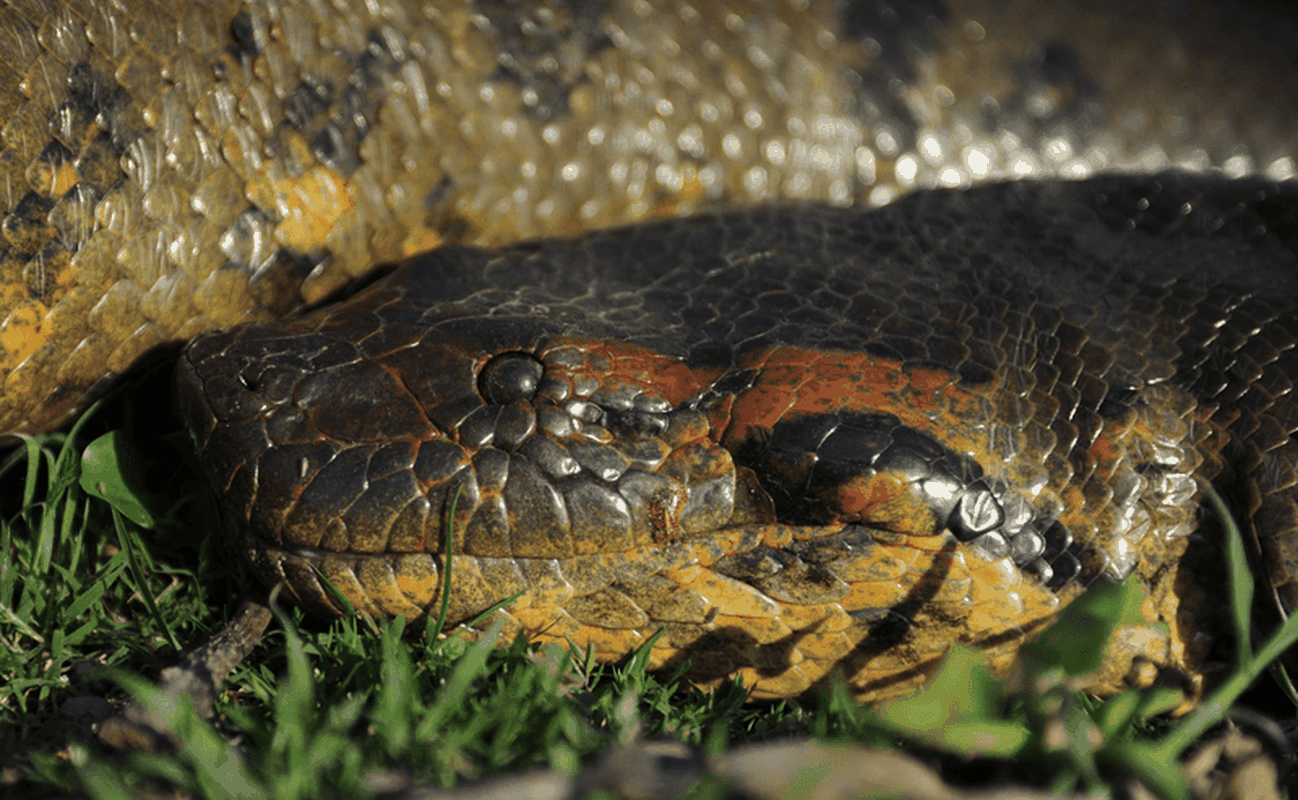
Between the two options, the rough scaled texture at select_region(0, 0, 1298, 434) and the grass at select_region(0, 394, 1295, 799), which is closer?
the grass at select_region(0, 394, 1295, 799)

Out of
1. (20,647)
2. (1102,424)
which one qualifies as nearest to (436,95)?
(20,647)

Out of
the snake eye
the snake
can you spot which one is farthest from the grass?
the snake eye

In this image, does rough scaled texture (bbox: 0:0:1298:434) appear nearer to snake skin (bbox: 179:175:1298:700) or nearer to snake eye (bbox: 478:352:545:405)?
snake skin (bbox: 179:175:1298:700)

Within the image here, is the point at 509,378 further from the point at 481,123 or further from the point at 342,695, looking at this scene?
the point at 481,123

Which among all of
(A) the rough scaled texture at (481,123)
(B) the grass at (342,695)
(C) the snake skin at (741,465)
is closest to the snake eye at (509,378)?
(C) the snake skin at (741,465)

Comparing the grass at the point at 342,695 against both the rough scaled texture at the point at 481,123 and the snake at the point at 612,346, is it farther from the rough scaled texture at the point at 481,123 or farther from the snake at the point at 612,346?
the rough scaled texture at the point at 481,123
